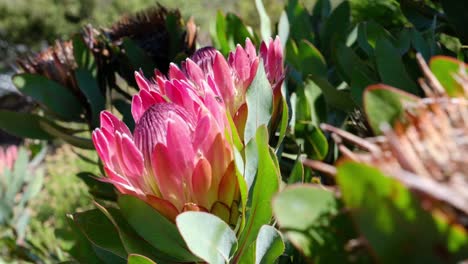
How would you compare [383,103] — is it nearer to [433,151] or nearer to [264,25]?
[433,151]

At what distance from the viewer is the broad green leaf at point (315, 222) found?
0.37 metres

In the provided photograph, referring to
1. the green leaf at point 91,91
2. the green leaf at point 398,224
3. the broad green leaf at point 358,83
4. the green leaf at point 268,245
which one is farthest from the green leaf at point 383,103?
the green leaf at point 91,91

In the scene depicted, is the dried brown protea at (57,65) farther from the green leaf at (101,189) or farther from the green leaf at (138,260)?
the green leaf at (138,260)

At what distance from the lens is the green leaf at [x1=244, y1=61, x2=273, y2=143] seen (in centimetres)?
69

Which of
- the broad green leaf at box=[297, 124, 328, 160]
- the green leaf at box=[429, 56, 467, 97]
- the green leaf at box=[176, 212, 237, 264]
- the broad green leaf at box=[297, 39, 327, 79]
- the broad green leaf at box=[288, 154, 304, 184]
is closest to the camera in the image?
the green leaf at box=[429, 56, 467, 97]

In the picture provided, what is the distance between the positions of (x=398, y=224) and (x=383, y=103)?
0.14m

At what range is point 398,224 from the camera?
0.31 metres

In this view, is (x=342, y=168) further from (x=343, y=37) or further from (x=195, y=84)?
(x=343, y=37)

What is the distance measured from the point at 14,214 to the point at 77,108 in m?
0.92

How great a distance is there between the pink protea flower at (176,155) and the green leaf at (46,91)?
67cm

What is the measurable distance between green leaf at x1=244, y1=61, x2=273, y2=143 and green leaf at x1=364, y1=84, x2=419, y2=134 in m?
0.27

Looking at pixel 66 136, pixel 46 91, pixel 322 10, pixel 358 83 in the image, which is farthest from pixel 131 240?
pixel 322 10

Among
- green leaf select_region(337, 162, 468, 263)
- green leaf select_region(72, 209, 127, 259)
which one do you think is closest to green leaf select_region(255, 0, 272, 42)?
green leaf select_region(72, 209, 127, 259)

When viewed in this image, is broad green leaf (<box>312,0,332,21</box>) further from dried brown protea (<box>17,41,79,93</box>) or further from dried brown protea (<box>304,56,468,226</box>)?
dried brown protea (<box>304,56,468,226</box>)
